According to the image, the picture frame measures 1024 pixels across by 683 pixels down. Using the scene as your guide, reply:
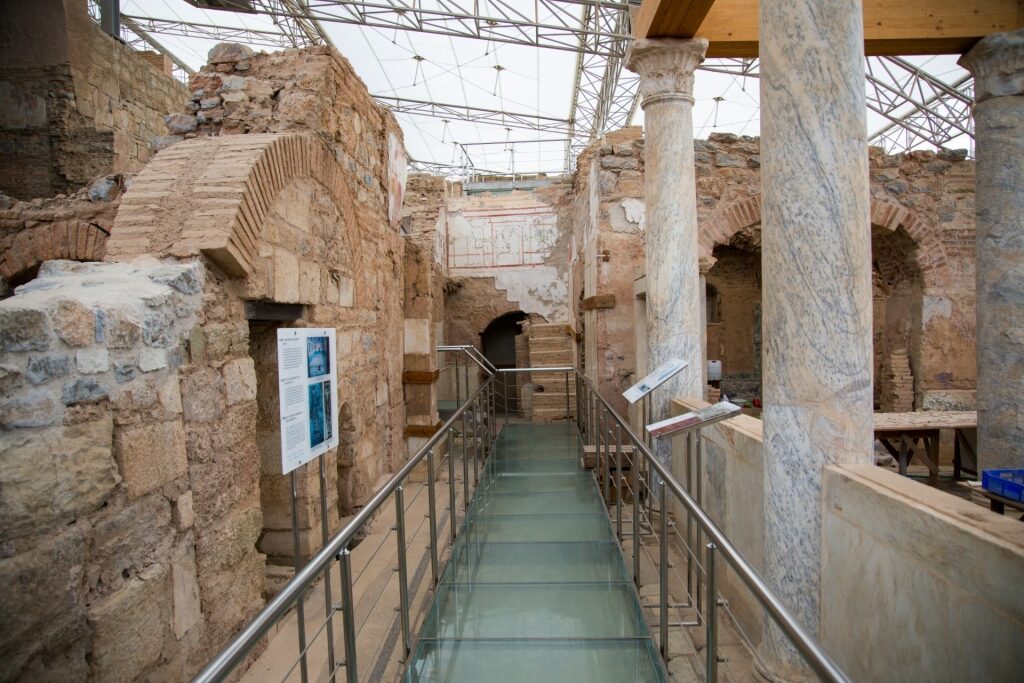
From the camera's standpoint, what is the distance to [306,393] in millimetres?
2879

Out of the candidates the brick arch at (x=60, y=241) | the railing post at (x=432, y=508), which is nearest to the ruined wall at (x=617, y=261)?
the railing post at (x=432, y=508)

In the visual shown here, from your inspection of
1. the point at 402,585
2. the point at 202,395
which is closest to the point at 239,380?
the point at 202,395

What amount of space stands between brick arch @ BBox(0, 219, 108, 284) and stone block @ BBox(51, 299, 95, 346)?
2.85 m

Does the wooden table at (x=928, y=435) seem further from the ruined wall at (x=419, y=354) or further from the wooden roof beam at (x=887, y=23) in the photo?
the ruined wall at (x=419, y=354)

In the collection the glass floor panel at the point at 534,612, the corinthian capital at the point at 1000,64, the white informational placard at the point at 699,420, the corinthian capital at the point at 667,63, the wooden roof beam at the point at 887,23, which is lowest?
the glass floor panel at the point at 534,612

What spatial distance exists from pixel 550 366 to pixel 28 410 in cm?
847

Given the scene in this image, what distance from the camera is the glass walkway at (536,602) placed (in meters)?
2.65

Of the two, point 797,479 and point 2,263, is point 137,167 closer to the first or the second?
point 2,263

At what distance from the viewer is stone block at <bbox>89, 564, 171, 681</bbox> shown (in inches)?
85.4

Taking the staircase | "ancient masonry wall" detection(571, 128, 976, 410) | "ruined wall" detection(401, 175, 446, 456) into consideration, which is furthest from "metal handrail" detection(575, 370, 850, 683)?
the staircase

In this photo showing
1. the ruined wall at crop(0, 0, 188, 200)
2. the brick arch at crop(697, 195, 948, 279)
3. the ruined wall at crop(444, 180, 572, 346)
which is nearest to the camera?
the ruined wall at crop(0, 0, 188, 200)

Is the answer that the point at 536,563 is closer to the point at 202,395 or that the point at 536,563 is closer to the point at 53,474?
the point at 202,395

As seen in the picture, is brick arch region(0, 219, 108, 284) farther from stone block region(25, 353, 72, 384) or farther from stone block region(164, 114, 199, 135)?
stone block region(25, 353, 72, 384)

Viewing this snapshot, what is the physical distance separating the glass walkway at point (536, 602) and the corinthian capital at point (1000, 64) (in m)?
4.57
